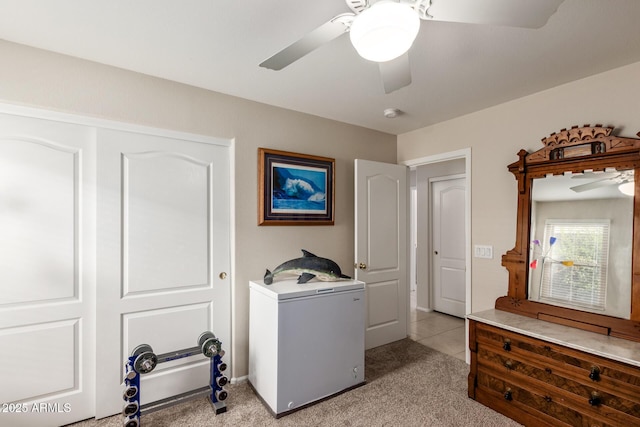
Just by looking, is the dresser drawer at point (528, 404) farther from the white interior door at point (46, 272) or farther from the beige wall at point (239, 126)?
the white interior door at point (46, 272)

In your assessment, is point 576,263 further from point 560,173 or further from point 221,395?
point 221,395

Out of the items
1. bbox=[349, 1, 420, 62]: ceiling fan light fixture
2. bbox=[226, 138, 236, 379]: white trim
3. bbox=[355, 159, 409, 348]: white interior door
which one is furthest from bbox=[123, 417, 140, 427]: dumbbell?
bbox=[349, 1, 420, 62]: ceiling fan light fixture

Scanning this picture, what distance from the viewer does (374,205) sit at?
3.36 meters

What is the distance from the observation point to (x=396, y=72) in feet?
4.89

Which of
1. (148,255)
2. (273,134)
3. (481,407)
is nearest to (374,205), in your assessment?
(273,134)

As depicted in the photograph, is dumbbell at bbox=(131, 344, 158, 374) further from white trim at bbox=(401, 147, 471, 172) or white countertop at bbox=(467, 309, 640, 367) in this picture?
white trim at bbox=(401, 147, 471, 172)

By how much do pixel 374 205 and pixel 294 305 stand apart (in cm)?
150

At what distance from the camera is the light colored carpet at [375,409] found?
A: 213cm

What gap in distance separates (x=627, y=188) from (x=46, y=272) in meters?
3.75

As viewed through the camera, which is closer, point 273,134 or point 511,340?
point 511,340

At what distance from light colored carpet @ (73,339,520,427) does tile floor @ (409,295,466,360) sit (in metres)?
0.59

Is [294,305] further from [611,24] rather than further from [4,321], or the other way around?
[611,24]

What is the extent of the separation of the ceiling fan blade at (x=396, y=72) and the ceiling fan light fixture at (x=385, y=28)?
0.87 ft

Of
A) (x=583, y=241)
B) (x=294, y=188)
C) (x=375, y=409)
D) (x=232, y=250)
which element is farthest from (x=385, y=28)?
(x=375, y=409)
